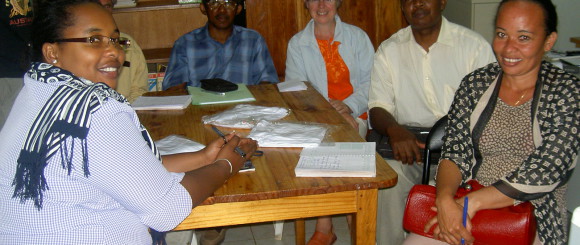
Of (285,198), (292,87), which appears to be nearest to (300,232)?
(292,87)

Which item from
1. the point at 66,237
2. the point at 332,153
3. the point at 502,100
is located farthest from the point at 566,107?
the point at 66,237

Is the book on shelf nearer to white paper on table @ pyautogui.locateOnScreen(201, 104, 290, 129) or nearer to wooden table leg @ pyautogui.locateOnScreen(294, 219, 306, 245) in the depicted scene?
white paper on table @ pyautogui.locateOnScreen(201, 104, 290, 129)

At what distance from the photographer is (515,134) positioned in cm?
189

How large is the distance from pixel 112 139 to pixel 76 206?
0.18m

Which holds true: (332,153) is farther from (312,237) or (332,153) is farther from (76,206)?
(312,237)

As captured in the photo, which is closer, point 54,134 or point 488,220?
point 54,134

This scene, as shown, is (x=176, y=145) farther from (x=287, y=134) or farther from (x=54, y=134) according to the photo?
(x=54, y=134)

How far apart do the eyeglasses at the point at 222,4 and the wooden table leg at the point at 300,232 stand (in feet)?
3.93

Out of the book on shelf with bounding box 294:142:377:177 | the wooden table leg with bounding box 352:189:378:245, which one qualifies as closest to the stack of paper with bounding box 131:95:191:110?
the book on shelf with bounding box 294:142:377:177

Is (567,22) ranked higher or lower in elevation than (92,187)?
higher

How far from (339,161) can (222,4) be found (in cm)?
166

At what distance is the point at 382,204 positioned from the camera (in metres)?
2.46

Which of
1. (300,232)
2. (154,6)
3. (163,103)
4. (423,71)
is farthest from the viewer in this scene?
(154,6)

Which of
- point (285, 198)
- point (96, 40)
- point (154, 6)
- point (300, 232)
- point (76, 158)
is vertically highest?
point (96, 40)
